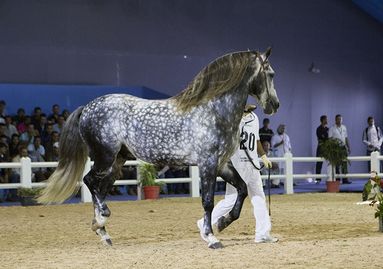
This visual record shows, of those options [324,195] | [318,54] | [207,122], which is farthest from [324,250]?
[318,54]

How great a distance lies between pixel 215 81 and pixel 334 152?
1266cm

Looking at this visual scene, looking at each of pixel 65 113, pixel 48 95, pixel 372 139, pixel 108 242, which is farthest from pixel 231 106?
pixel 372 139

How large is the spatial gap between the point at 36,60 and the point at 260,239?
44.9 ft

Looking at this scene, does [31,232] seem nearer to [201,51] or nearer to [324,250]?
[324,250]

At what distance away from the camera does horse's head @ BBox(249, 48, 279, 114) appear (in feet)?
35.3

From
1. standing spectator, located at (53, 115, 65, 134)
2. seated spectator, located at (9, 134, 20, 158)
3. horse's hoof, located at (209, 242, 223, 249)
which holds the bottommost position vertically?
horse's hoof, located at (209, 242, 223, 249)

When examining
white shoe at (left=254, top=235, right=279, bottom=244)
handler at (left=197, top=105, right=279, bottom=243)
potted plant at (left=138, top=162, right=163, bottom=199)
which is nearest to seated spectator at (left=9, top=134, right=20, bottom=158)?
potted plant at (left=138, top=162, right=163, bottom=199)

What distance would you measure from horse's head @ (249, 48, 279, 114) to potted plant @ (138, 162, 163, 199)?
31.6 ft

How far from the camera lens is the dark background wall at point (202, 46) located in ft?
75.6

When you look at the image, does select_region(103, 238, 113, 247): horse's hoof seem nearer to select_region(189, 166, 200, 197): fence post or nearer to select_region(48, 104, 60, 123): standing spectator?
select_region(189, 166, 200, 197): fence post

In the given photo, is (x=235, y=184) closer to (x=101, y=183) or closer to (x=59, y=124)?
(x=101, y=183)

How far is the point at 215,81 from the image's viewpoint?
1066 cm

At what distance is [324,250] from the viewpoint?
31.1ft

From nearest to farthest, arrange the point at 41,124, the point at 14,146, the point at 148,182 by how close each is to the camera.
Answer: the point at 14,146 < the point at 148,182 < the point at 41,124
